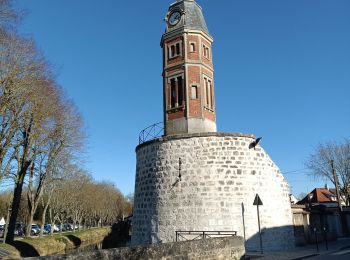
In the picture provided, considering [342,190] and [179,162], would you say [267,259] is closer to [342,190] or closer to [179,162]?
[179,162]

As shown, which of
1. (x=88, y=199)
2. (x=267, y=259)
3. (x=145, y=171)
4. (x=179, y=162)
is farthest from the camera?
→ (x=88, y=199)

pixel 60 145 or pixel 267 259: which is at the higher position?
pixel 60 145

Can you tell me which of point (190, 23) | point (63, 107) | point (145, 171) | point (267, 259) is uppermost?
point (190, 23)

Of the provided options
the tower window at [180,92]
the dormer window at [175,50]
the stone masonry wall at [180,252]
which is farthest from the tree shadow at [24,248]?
the dormer window at [175,50]

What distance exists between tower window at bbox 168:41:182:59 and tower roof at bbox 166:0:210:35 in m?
1.05

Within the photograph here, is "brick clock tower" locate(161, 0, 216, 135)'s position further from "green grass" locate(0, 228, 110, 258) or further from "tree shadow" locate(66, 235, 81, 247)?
"tree shadow" locate(66, 235, 81, 247)

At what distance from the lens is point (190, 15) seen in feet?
73.2

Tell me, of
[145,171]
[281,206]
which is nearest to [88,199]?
[145,171]

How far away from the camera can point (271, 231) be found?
17.8 m

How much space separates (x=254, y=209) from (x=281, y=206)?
1820 mm

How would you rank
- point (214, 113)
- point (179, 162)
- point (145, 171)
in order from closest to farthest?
point (179, 162), point (145, 171), point (214, 113)

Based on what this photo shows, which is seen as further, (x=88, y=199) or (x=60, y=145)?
(x=88, y=199)

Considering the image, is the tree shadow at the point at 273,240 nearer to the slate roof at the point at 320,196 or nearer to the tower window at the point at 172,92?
the tower window at the point at 172,92

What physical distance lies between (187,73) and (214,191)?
23.0ft
